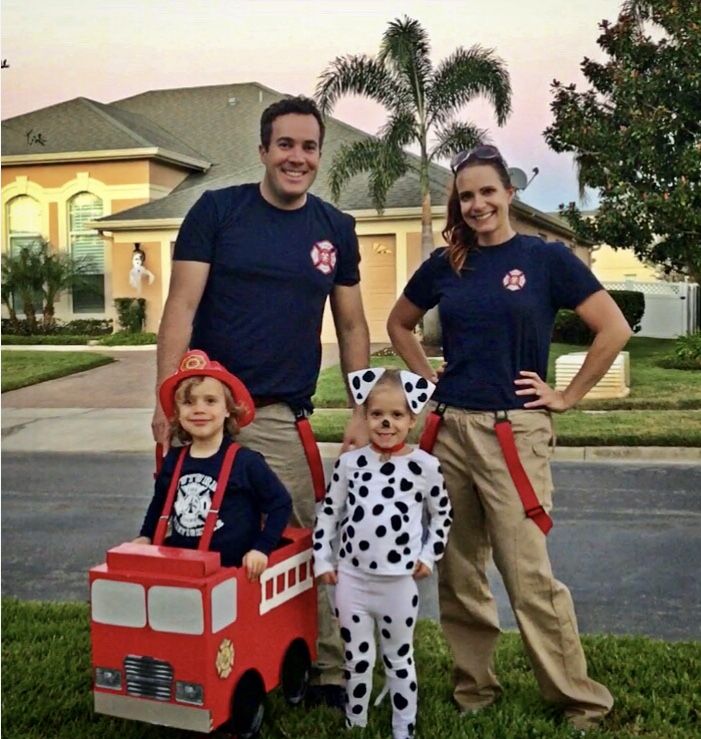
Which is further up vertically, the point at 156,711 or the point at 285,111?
the point at 285,111

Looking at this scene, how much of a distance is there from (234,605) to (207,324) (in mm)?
912

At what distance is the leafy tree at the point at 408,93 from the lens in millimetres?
16266

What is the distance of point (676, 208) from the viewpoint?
15211 mm

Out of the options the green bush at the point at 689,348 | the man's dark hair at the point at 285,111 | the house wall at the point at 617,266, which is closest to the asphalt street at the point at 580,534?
the man's dark hair at the point at 285,111

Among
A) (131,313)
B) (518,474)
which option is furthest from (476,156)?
(131,313)

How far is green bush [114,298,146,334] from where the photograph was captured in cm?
2061

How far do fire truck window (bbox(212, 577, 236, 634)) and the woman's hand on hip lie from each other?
3.48 feet

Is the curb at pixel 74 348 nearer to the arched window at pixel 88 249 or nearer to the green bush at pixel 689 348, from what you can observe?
the arched window at pixel 88 249

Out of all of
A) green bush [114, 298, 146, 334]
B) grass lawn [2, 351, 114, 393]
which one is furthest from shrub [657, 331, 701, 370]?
green bush [114, 298, 146, 334]

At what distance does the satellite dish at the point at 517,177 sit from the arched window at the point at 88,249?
1892 cm

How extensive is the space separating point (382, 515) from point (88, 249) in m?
20.8

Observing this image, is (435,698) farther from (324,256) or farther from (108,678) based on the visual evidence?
(324,256)

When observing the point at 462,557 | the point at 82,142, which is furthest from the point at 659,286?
the point at 462,557

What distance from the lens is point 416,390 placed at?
297 cm
